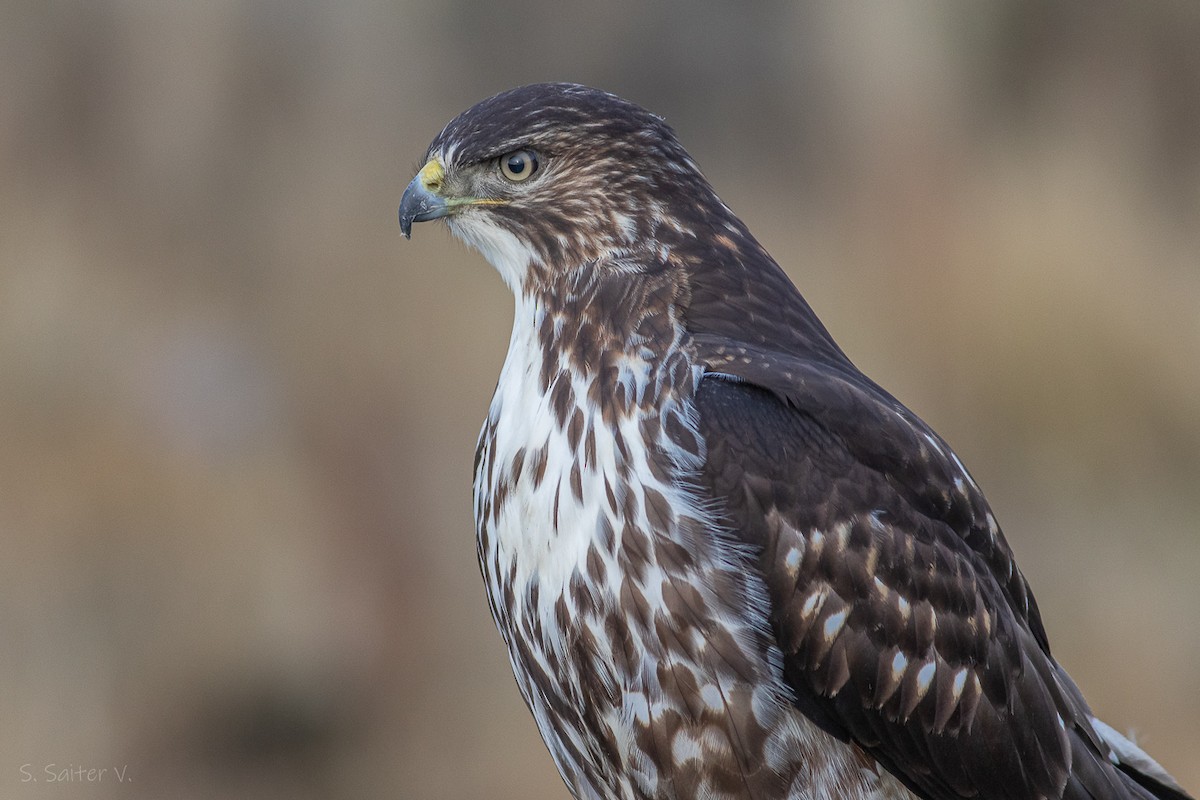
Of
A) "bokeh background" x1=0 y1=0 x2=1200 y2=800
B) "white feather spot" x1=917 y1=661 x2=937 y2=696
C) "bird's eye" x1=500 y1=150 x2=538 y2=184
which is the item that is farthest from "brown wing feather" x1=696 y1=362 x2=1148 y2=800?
"bokeh background" x1=0 y1=0 x2=1200 y2=800

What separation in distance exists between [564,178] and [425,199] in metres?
0.39

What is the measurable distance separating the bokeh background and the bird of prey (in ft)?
17.6

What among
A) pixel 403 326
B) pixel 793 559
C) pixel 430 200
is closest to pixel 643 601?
pixel 793 559

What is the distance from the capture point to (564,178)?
368cm

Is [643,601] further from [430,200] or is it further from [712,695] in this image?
[430,200]

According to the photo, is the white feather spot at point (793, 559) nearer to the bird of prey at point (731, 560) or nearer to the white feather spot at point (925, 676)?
the bird of prey at point (731, 560)

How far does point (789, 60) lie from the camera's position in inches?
373

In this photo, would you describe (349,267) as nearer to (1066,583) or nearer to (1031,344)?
(1031,344)

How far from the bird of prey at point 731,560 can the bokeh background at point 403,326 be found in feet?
17.6

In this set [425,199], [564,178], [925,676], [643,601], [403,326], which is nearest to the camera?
Result: [643,601]

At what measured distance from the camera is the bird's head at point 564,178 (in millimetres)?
3615

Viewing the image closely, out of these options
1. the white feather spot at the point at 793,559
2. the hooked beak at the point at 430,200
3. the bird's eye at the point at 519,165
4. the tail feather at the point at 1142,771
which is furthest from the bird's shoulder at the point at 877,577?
the hooked beak at the point at 430,200

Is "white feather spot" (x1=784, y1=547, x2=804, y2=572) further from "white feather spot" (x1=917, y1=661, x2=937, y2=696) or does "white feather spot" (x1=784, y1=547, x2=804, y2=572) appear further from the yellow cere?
the yellow cere

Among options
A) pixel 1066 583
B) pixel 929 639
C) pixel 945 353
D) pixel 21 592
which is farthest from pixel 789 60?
pixel 929 639
